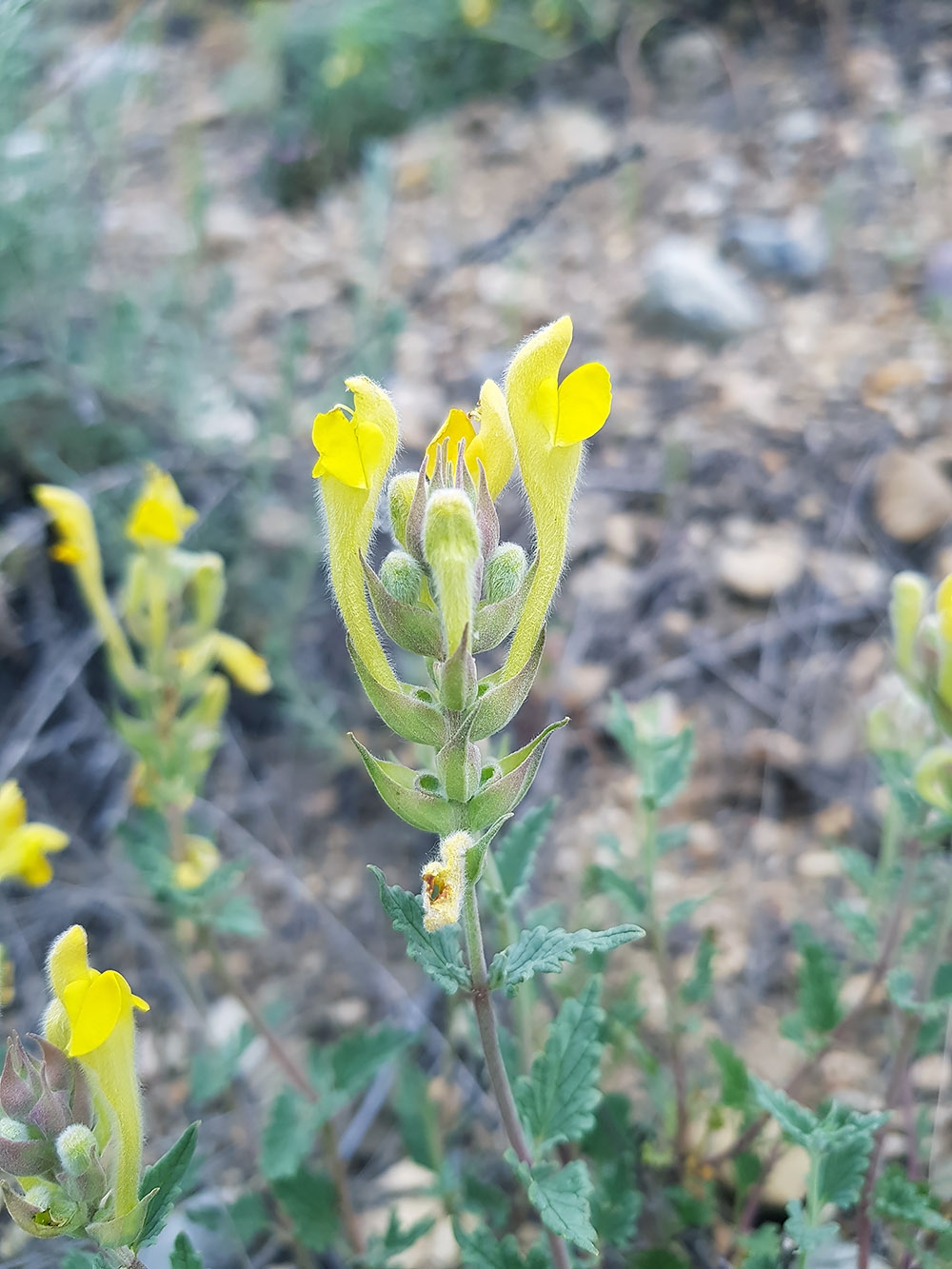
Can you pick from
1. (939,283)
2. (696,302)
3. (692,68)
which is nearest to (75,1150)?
(696,302)

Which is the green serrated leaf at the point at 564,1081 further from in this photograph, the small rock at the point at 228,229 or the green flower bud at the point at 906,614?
the small rock at the point at 228,229

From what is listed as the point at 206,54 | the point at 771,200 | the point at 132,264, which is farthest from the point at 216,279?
the point at 206,54

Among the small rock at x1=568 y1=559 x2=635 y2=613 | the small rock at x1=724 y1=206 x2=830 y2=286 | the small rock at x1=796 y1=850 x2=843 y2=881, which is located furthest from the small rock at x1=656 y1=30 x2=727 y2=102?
the small rock at x1=796 y1=850 x2=843 y2=881

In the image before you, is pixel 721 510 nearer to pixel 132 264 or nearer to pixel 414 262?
pixel 414 262

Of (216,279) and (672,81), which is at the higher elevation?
(216,279)

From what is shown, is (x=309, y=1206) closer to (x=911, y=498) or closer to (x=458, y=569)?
(x=458, y=569)

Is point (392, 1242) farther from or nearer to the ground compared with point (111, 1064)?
nearer to the ground

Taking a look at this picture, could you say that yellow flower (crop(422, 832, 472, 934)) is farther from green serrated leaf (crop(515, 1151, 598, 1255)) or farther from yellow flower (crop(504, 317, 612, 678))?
green serrated leaf (crop(515, 1151, 598, 1255))
